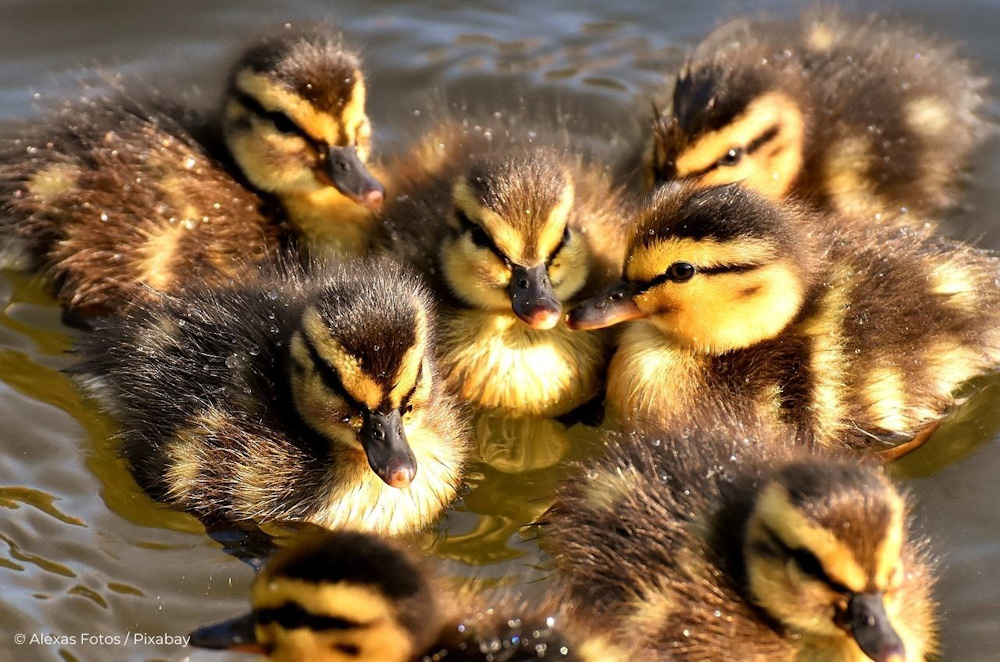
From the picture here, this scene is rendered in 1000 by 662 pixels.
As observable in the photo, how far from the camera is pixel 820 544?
2848mm

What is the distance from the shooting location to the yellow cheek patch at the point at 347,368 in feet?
11.0

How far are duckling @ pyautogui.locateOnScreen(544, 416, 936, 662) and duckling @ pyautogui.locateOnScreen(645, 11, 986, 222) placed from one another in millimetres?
1133

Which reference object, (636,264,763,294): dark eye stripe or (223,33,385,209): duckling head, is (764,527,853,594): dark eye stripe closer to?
(636,264,763,294): dark eye stripe

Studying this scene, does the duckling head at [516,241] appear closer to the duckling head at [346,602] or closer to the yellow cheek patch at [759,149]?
the yellow cheek patch at [759,149]

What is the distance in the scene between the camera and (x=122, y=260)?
4.23m

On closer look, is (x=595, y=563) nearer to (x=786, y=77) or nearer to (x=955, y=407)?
(x=955, y=407)

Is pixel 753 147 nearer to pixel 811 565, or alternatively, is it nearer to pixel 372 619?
pixel 811 565

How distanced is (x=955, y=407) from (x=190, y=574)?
6.70 feet

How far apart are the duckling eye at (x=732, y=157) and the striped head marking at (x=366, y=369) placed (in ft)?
4.17

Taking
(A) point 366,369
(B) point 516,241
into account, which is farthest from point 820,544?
(B) point 516,241

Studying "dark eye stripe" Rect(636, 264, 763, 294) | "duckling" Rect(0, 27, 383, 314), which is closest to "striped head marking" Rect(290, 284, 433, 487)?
"dark eye stripe" Rect(636, 264, 763, 294)

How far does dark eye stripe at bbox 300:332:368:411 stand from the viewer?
339cm

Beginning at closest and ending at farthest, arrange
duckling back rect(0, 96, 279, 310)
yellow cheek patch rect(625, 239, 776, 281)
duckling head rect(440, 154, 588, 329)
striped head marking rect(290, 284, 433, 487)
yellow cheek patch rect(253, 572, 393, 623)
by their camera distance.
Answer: yellow cheek patch rect(253, 572, 393, 623) → striped head marking rect(290, 284, 433, 487) → yellow cheek patch rect(625, 239, 776, 281) → duckling head rect(440, 154, 588, 329) → duckling back rect(0, 96, 279, 310)

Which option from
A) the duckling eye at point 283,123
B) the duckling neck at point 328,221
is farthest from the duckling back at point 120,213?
the duckling eye at point 283,123
